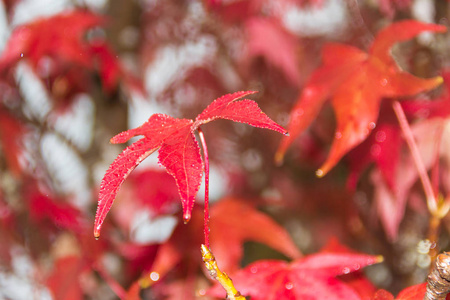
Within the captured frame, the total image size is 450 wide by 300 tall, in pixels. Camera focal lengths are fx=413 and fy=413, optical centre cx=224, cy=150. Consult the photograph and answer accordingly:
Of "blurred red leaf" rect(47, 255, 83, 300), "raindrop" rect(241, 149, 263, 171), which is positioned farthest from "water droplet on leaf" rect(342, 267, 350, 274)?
"raindrop" rect(241, 149, 263, 171)

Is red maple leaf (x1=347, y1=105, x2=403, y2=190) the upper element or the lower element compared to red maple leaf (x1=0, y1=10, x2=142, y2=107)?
lower

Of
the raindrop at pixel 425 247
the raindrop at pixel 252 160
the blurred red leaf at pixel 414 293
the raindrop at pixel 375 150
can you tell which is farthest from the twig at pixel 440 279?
the raindrop at pixel 252 160

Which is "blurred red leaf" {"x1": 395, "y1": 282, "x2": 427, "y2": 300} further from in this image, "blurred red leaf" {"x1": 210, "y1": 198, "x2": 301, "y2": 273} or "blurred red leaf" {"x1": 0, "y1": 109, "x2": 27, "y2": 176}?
"blurred red leaf" {"x1": 0, "y1": 109, "x2": 27, "y2": 176}

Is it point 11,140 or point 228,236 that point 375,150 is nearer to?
point 228,236

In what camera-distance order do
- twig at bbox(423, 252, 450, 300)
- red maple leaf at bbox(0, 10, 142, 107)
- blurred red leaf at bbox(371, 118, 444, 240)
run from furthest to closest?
red maple leaf at bbox(0, 10, 142, 107), blurred red leaf at bbox(371, 118, 444, 240), twig at bbox(423, 252, 450, 300)

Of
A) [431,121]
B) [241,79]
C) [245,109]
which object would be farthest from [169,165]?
[241,79]

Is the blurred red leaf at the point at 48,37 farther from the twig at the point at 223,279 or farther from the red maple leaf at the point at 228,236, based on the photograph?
the twig at the point at 223,279

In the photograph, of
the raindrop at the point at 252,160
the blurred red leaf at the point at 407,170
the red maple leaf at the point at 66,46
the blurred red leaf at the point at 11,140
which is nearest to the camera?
the blurred red leaf at the point at 407,170

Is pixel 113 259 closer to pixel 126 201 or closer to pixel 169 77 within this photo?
pixel 126 201
